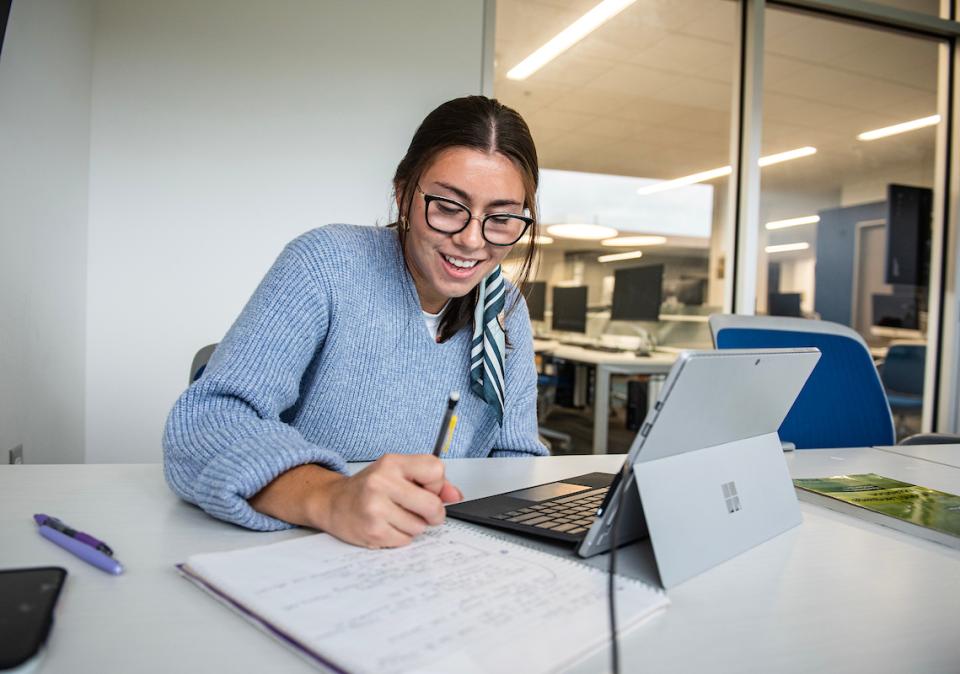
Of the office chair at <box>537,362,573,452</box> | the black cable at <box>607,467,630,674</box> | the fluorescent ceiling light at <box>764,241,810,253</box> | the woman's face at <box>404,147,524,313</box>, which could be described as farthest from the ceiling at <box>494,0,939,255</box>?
the black cable at <box>607,467,630,674</box>

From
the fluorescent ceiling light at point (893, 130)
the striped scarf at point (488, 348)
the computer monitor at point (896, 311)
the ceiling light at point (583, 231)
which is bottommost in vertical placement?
the striped scarf at point (488, 348)

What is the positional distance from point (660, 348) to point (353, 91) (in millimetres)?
2769

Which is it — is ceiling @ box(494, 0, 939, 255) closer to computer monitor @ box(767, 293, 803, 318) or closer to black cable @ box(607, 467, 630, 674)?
computer monitor @ box(767, 293, 803, 318)

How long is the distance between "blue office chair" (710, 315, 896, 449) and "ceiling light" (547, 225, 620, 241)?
2.55 meters

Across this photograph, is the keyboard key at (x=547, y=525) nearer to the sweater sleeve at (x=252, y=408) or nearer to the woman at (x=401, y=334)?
the woman at (x=401, y=334)

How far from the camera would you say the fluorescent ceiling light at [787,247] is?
361 cm

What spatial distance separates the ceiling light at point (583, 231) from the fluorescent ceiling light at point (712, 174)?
327 millimetres

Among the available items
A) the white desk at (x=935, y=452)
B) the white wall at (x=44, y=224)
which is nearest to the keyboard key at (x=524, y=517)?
the white desk at (x=935, y=452)

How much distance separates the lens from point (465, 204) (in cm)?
107

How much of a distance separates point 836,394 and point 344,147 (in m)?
2.05

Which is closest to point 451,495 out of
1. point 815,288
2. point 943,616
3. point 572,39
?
point 943,616

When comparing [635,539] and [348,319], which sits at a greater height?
[348,319]

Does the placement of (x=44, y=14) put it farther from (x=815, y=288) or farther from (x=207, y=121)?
(x=815, y=288)

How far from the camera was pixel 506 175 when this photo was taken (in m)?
1.09
